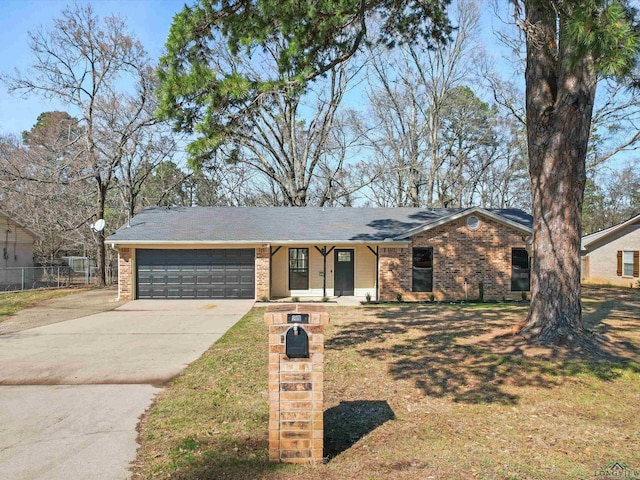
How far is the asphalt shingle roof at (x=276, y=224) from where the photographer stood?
15812 millimetres

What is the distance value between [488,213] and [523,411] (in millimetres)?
12035

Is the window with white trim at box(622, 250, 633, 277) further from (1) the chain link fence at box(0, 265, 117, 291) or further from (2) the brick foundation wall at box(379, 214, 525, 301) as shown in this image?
A: (1) the chain link fence at box(0, 265, 117, 291)

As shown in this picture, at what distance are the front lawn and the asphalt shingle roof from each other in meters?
8.10

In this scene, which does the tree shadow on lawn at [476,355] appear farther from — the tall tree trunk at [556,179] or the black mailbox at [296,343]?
the black mailbox at [296,343]

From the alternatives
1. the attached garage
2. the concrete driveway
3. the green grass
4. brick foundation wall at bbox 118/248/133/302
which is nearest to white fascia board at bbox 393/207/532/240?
the attached garage

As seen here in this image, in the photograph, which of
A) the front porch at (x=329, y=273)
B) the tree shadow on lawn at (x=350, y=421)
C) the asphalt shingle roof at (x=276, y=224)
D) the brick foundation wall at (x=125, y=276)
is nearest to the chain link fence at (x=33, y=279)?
the asphalt shingle roof at (x=276, y=224)

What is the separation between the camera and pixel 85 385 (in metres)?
5.76

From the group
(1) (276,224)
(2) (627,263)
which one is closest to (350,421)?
(1) (276,224)

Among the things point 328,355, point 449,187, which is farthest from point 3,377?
point 449,187

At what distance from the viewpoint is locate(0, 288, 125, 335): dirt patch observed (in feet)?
35.9

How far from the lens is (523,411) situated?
15.2ft

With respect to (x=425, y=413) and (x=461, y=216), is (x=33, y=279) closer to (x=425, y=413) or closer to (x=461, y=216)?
(x=461, y=216)

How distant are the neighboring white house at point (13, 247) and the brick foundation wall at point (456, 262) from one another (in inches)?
699

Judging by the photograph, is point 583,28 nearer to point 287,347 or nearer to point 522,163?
point 287,347
